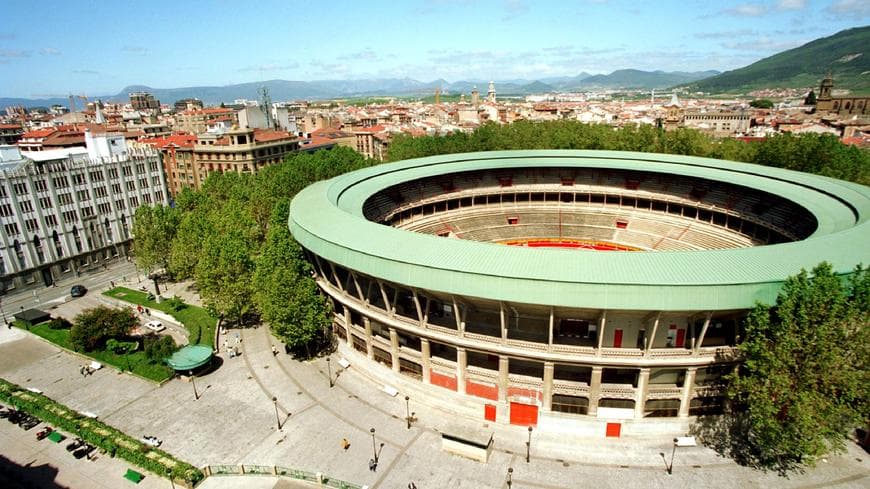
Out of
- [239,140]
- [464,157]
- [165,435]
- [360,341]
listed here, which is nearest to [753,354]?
[360,341]

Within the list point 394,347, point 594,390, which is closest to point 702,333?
point 594,390

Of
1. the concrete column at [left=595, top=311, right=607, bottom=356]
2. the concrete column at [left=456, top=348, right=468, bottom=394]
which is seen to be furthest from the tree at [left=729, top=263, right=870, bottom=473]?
the concrete column at [left=456, top=348, right=468, bottom=394]

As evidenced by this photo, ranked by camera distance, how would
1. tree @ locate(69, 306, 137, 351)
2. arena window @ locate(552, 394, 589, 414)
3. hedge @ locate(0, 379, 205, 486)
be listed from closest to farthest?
hedge @ locate(0, 379, 205, 486) → arena window @ locate(552, 394, 589, 414) → tree @ locate(69, 306, 137, 351)

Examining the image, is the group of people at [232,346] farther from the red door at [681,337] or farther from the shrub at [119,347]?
the red door at [681,337]

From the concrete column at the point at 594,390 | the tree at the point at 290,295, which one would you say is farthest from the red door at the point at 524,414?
the tree at the point at 290,295

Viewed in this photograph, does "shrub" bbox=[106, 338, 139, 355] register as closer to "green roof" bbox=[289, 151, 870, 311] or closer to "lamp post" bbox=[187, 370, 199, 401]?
"lamp post" bbox=[187, 370, 199, 401]

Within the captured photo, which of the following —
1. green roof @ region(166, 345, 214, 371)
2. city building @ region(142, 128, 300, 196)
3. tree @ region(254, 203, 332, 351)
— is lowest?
green roof @ region(166, 345, 214, 371)

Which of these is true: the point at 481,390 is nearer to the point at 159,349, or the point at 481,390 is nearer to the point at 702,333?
the point at 702,333
